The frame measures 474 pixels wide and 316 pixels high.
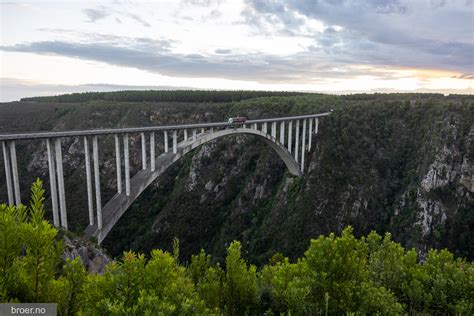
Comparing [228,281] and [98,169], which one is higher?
[228,281]

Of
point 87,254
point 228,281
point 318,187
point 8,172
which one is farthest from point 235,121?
point 228,281

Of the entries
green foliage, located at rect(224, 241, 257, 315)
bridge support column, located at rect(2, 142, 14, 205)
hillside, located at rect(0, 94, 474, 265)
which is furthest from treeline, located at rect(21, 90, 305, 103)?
green foliage, located at rect(224, 241, 257, 315)

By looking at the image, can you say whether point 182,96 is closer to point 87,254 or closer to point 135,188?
point 135,188

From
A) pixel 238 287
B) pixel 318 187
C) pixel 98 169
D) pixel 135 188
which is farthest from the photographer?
pixel 318 187

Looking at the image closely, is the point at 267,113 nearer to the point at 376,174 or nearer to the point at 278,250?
the point at 376,174

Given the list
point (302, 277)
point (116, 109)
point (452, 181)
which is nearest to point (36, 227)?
point (302, 277)

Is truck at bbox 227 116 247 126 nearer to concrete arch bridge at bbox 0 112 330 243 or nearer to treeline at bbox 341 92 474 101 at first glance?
concrete arch bridge at bbox 0 112 330 243

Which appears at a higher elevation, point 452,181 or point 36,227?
point 36,227
